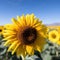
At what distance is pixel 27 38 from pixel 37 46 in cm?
17

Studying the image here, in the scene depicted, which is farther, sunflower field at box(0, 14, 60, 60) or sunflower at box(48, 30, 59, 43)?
sunflower at box(48, 30, 59, 43)

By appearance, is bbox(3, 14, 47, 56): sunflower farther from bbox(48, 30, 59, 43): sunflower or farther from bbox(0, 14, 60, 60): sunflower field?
bbox(48, 30, 59, 43): sunflower

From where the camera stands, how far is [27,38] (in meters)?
3.11

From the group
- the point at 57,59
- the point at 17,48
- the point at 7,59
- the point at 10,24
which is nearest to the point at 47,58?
the point at 57,59

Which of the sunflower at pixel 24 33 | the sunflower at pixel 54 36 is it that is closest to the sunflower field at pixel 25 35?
the sunflower at pixel 24 33

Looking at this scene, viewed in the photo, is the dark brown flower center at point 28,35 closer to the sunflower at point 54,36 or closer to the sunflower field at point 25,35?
the sunflower field at point 25,35

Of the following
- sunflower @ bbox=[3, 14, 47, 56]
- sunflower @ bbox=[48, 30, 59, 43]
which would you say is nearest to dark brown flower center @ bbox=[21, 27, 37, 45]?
sunflower @ bbox=[3, 14, 47, 56]

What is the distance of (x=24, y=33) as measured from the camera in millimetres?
3123

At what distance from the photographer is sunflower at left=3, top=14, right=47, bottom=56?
3047 millimetres

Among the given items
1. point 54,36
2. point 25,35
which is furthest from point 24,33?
point 54,36

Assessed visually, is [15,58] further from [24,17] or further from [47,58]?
[24,17]

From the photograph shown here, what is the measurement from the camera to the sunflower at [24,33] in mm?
3047

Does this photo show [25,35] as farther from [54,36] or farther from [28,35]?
[54,36]

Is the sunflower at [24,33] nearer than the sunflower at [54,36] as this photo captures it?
Yes
